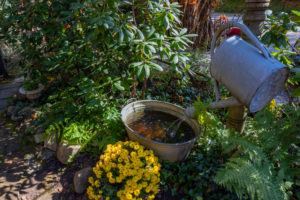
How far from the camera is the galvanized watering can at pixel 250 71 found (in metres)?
1.03

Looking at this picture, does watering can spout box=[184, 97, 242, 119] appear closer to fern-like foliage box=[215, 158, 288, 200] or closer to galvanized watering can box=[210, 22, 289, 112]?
galvanized watering can box=[210, 22, 289, 112]

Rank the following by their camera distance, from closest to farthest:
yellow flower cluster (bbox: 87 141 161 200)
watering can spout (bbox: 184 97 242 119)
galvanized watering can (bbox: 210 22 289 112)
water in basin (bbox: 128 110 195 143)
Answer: galvanized watering can (bbox: 210 22 289 112), watering can spout (bbox: 184 97 242 119), yellow flower cluster (bbox: 87 141 161 200), water in basin (bbox: 128 110 195 143)

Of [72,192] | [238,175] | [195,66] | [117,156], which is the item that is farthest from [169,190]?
[195,66]

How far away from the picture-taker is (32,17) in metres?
2.04

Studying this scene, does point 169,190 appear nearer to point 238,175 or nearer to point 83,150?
point 238,175

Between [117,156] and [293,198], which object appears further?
[117,156]

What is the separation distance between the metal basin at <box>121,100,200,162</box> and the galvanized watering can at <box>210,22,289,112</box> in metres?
0.64

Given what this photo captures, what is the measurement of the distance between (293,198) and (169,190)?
0.93 metres

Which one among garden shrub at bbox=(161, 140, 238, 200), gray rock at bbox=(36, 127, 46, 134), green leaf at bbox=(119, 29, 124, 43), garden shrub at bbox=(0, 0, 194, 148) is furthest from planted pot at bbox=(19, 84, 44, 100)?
garden shrub at bbox=(161, 140, 238, 200)

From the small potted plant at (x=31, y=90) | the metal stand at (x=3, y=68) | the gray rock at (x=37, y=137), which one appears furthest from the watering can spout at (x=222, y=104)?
the metal stand at (x=3, y=68)

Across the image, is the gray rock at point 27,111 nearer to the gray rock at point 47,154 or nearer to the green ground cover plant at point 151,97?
the green ground cover plant at point 151,97

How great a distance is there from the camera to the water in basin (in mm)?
1943

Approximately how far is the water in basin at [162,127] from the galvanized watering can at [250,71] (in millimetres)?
841

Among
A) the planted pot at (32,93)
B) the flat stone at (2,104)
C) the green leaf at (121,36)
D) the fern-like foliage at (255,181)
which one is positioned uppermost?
the green leaf at (121,36)
